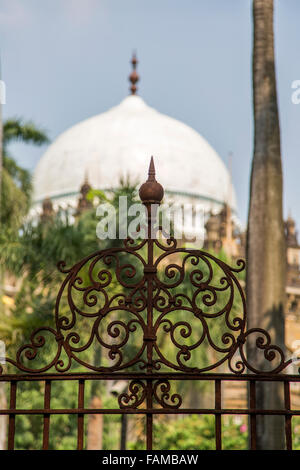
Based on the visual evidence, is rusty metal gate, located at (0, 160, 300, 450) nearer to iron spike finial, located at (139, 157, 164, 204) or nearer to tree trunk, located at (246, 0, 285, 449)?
iron spike finial, located at (139, 157, 164, 204)

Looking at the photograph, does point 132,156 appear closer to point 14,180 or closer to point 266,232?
point 14,180

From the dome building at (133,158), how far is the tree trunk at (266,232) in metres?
24.1

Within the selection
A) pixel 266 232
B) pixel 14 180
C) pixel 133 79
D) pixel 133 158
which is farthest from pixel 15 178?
pixel 133 79

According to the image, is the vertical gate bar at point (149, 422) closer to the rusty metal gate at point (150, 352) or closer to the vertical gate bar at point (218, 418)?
the rusty metal gate at point (150, 352)

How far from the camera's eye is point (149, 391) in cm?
383

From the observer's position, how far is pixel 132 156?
31.8 meters

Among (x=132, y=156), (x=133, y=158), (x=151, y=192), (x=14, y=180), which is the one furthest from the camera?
(x=132, y=156)

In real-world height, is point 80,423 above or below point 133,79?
below

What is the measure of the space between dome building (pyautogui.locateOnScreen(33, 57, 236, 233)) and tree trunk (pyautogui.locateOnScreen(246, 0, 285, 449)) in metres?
24.1

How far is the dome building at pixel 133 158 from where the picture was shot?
31469mm

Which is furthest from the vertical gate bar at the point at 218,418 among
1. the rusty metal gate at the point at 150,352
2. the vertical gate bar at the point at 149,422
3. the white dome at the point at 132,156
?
the white dome at the point at 132,156

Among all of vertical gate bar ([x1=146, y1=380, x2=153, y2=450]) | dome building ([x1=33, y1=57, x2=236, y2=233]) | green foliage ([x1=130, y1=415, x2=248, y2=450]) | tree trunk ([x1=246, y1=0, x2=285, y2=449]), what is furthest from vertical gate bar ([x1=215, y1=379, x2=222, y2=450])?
dome building ([x1=33, y1=57, x2=236, y2=233])

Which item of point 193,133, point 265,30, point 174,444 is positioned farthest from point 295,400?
point 265,30

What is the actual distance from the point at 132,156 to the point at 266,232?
2616cm
